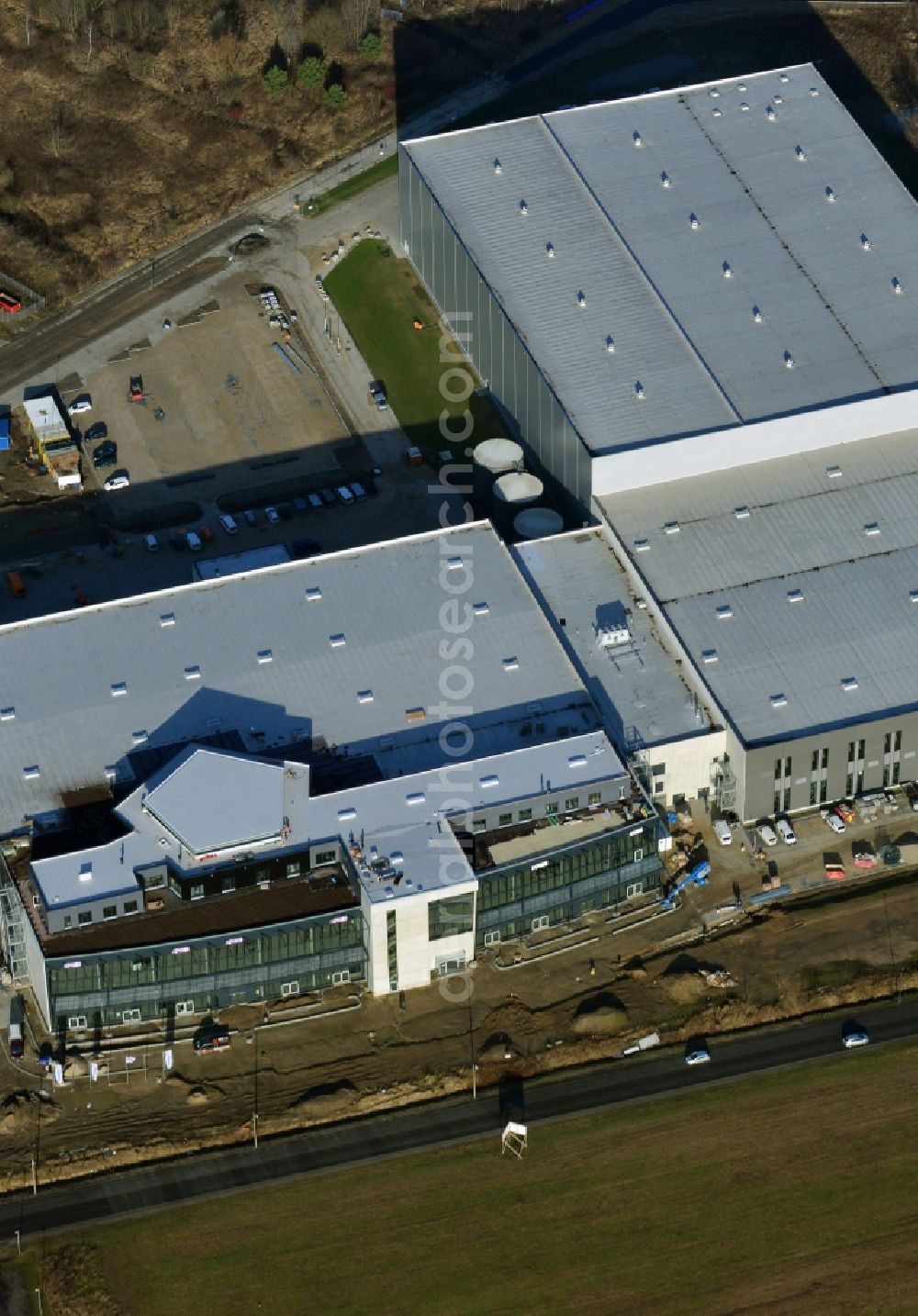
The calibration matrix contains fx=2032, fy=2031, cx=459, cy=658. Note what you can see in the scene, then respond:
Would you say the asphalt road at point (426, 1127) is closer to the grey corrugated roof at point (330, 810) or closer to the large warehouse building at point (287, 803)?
the large warehouse building at point (287, 803)

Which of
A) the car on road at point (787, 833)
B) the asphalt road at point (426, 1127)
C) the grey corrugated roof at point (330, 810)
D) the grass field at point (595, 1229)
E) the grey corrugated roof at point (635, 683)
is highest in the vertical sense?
the grey corrugated roof at point (635, 683)

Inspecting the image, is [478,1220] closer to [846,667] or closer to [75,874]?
[75,874]

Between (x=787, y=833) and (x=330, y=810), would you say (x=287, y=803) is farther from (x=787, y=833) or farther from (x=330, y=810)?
(x=787, y=833)

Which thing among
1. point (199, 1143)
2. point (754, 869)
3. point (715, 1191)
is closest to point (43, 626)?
point (199, 1143)

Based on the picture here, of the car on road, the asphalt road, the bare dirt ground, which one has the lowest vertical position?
the asphalt road

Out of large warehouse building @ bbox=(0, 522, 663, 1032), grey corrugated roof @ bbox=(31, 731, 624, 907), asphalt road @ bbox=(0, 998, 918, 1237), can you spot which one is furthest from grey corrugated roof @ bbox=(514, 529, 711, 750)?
asphalt road @ bbox=(0, 998, 918, 1237)

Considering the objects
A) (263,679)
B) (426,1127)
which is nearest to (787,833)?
(426,1127)

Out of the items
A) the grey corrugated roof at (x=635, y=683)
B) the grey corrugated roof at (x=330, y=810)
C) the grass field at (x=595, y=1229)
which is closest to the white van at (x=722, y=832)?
the grey corrugated roof at (x=635, y=683)

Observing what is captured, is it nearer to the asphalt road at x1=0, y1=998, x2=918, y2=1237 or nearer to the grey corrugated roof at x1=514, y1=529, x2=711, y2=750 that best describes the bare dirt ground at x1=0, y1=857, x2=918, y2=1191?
the asphalt road at x1=0, y1=998, x2=918, y2=1237
